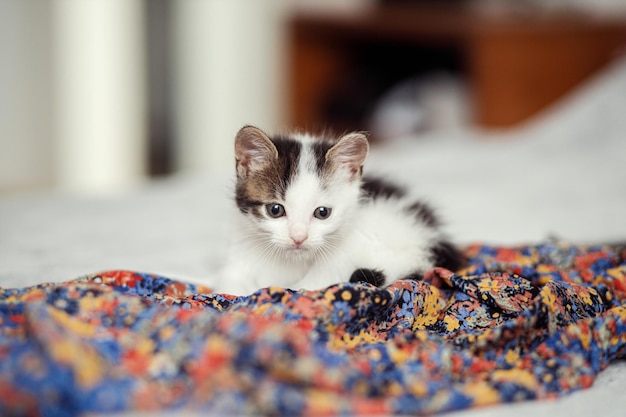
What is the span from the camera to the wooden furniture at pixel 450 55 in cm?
383

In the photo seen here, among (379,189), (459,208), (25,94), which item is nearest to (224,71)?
(25,94)

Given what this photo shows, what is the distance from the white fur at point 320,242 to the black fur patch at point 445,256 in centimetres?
2

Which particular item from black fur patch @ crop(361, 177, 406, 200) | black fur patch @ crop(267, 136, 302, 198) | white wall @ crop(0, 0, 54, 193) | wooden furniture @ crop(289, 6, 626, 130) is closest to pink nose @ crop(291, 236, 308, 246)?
black fur patch @ crop(267, 136, 302, 198)

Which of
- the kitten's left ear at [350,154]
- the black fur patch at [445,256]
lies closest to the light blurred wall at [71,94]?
the kitten's left ear at [350,154]

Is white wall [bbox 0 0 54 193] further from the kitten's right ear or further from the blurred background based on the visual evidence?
the kitten's right ear

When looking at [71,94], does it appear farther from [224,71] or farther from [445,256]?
[445,256]

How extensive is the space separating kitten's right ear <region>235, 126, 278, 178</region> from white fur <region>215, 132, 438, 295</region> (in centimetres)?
8

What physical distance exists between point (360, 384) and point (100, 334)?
402mm

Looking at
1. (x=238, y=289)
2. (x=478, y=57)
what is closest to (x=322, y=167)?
(x=238, y=289)

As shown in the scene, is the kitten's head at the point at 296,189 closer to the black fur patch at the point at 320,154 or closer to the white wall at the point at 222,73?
the black fur patch at the point at 320,154

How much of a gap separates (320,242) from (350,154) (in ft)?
0.78

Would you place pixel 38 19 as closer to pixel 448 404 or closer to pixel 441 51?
pixel 441 51

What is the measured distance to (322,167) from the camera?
130 cm

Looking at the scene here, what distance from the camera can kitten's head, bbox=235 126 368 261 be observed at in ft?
4.09
